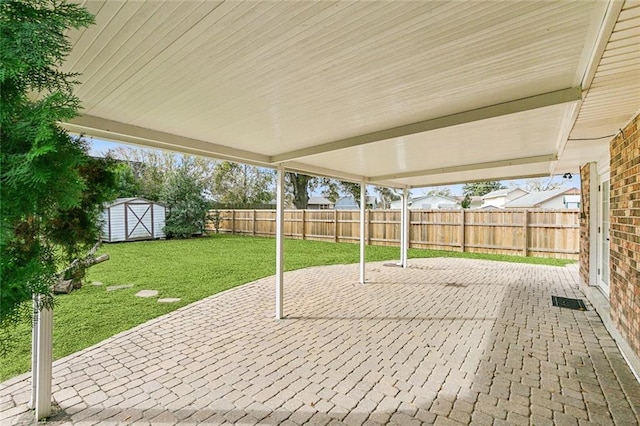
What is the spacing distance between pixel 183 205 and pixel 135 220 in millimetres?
2325

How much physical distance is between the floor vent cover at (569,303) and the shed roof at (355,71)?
295cm

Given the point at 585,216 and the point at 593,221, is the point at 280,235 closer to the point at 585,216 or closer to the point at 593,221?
the point at 593,221

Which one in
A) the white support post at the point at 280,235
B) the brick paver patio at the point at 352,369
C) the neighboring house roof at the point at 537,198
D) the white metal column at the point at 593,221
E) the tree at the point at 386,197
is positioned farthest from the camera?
the tree at the point at 386,197

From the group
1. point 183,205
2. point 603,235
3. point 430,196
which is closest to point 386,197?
point 430,196

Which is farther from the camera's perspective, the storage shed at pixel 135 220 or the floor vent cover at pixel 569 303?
the storage shed at pixel 135 220

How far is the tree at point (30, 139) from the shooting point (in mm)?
1086

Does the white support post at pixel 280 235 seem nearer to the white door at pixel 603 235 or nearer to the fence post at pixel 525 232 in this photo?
the white door at pixel 603 235

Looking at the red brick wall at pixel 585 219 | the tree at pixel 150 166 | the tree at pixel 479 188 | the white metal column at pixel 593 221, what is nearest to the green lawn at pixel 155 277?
the red brick wall at pixel 585 219

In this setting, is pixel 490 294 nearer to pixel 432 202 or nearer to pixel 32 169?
pixel 32 169

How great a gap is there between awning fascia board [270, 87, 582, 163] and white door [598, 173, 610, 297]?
3.56m

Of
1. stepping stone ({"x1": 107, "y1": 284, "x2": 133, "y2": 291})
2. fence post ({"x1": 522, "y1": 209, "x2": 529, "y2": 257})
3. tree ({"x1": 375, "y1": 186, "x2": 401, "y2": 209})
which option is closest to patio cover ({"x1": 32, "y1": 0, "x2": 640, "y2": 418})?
stepping stone ({"x1": 107, "y1": 284, "x2": 133, "y2": 291})

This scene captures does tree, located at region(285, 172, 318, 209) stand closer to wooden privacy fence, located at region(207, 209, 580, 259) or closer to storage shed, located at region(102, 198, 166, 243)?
wooden privacy fence, located at region(207, 209, 580, 259)

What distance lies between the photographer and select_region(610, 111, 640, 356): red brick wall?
2986mm

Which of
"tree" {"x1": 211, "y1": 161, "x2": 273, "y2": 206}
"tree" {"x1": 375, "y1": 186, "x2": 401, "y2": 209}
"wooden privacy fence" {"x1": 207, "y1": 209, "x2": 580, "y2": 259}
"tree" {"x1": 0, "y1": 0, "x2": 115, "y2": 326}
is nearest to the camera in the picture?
"tree" {"x1": 0, "y1": 0, "x2": 115, "y2": 326}
